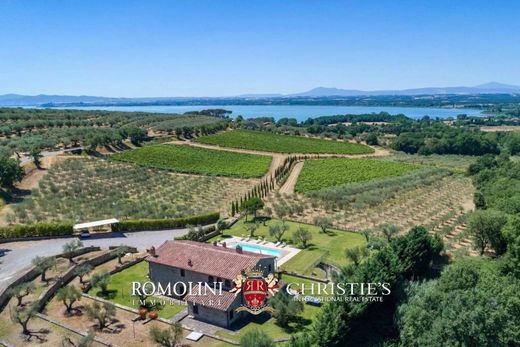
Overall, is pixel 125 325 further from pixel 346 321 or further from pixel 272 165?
pixel 272 165

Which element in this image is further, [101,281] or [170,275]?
[170,275]

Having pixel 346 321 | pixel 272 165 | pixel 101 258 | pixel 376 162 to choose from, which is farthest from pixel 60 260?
pixel 376 162

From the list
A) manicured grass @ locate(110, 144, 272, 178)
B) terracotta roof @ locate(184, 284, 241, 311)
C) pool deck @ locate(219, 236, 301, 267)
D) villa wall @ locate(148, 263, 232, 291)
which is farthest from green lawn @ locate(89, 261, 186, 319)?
manicured grass @ locate(110, 144, 272, 178)

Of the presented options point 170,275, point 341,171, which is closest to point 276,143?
point 341,171

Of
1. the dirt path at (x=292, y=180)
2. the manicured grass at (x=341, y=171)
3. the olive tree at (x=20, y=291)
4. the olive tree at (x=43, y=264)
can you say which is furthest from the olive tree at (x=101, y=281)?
the manicured grass at (x=341, y=171)

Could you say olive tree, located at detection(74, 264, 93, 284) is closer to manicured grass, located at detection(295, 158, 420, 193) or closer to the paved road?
the paved road

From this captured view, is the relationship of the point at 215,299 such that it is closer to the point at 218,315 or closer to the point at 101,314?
the point at 218,315

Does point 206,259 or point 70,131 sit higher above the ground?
point 70,131
